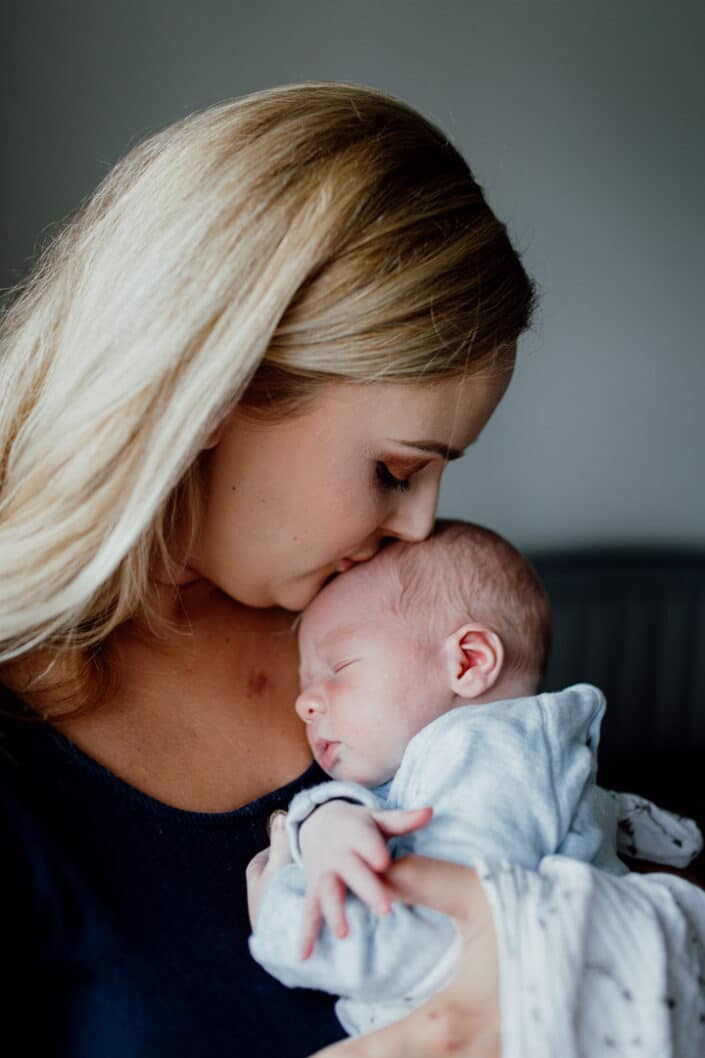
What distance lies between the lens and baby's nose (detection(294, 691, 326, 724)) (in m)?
1.33

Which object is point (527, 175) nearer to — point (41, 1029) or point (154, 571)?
point (154, 571)

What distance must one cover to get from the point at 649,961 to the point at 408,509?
55 centimetres

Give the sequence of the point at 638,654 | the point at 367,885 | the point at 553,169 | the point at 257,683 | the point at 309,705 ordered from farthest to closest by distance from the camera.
Result: the point at 638,654 → the point at 553,169 → the point at 257,683 → the point at 309,705 → the point at 367,885

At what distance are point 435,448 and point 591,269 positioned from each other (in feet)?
5.22

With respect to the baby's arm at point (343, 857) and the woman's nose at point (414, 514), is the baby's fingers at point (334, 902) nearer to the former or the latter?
the baby's arm at point (343, 857)

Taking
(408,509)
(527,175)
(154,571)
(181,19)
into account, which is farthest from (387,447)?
(527,175)

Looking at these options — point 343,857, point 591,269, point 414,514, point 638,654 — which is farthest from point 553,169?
point 343,857

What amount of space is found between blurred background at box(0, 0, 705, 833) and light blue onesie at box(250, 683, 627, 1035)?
135 cm

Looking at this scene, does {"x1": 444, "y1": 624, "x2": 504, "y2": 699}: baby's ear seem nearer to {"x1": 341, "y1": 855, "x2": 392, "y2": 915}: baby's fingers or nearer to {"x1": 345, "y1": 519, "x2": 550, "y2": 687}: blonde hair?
{"x1": 345, "y1": 519, "x2": 550, "y2": 687}: blonde hair

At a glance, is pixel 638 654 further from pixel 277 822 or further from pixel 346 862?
pixel 346 862

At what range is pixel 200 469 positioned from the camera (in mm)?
1252

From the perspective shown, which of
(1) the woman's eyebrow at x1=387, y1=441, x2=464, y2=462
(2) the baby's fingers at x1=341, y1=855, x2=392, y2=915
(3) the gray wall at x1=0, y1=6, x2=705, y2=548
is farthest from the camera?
(3) the gray wall at x1=0, y1=6, x2=705, y2=548

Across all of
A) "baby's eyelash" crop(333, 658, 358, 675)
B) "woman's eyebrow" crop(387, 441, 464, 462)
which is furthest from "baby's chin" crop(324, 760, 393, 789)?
"woman's eyebrow" crop(387, 441, 464, 462)

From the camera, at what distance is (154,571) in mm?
1320
